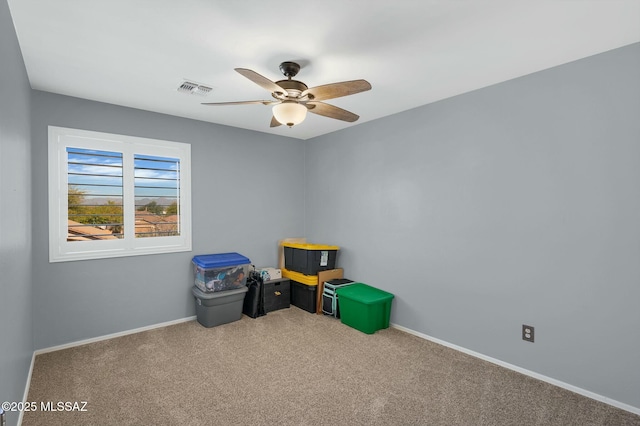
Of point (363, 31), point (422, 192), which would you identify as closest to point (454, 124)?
point (422, 192)

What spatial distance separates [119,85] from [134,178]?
1043mm

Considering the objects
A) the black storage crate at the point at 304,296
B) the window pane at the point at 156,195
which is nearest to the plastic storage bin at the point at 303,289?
the black storage crate at the point at 304,296

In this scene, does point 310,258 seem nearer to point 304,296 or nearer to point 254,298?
point 304,296

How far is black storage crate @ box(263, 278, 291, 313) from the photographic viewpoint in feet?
13.7

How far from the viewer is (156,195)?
146 inches

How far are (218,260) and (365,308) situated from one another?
1804 millimetres

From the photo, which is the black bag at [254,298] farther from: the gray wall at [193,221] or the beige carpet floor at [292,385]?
the beige carpet floor at [292,385]

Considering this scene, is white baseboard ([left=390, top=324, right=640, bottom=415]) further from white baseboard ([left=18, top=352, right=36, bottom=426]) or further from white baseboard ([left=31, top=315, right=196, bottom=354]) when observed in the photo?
white baseboard ([left=18, top=352, right=36, bottom=426])

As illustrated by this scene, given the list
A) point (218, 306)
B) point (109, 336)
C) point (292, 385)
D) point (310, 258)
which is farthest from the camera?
point (310, 258)

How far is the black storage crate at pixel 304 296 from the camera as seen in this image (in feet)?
13.7

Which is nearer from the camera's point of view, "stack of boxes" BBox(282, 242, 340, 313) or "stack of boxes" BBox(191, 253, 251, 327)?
"stack of boxes" BBox(191, 253, 251, 327)

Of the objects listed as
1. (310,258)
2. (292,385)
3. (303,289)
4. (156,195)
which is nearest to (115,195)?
(156,195)

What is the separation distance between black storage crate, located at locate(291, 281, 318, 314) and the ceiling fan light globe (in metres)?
2.46

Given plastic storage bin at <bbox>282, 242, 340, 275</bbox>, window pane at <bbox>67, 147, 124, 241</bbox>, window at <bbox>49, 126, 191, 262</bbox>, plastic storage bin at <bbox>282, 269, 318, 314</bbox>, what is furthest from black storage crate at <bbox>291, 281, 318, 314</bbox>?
window pane at <bbox>67, 147, 124, 241</bbox>
